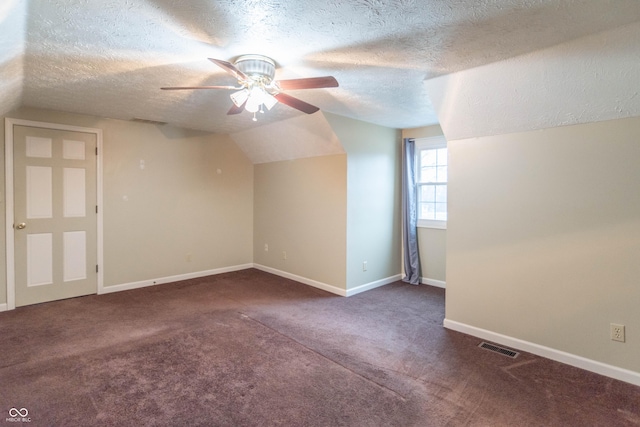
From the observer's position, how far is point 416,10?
1.82m

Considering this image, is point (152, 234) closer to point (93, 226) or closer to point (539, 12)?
point (93, 226)

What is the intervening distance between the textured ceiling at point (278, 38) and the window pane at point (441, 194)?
6.30ft

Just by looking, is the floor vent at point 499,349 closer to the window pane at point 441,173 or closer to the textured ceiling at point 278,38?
the textured ceiling at point 278,38

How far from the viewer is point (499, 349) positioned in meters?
2.92

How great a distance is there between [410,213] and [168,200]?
3.62m

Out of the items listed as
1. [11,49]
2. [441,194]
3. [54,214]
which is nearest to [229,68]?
[11,49]

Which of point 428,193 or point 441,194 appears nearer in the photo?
point 441,194

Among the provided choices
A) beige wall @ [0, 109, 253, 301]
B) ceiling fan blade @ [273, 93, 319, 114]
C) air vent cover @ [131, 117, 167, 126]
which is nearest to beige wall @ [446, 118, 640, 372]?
ceiling fan blade @ [273, 93, 319, 114]

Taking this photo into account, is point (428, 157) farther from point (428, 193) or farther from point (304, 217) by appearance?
point (304, 217)

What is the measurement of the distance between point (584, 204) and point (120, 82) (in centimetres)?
398

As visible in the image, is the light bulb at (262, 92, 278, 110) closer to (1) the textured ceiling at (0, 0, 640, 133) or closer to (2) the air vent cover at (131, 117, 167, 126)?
(1) the textured ceiling at (0, 0, 640, 133)

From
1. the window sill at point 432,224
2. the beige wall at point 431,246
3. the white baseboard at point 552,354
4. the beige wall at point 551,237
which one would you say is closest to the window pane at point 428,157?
the beige wall at point 431,246

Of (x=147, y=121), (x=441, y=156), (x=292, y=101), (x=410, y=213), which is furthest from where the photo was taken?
(x=410, y=213)

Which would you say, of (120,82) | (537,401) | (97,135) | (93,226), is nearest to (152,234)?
(93,226)
